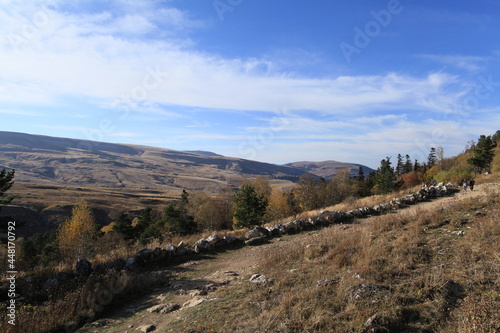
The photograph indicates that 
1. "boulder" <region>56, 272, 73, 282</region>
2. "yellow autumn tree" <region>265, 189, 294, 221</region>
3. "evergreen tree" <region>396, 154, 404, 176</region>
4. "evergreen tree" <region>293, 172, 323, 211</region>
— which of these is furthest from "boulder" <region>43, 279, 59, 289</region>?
"evergreen tree" <region>396, 154, 404, 176</region>

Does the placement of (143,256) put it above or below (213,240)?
below

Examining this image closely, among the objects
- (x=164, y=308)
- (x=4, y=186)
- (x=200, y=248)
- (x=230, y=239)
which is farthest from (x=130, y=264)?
(x=4, y=186)

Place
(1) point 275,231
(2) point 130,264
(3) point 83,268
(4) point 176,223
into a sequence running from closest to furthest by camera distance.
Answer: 1. (3) point 83,268
2. (2) point 130,264
3. (1) point 275,231
4. (4) point 176,223

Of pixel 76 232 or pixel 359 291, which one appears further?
pixel 76 232

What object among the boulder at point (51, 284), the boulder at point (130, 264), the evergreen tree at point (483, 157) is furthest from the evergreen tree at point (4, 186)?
the evergreen tree at point (483, 157)

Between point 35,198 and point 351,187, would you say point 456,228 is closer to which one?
point 351,187

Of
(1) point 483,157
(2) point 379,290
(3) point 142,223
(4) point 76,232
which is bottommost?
(4) point 76,232

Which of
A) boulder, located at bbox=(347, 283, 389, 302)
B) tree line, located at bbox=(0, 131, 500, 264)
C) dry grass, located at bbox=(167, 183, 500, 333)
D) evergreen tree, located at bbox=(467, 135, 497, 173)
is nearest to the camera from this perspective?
dry grass, located at bbox=(167, 183, 500, 333)

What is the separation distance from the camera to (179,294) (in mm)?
7262

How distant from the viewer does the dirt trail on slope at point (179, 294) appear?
5.86 m

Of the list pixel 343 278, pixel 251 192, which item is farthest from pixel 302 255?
pixel 251 192

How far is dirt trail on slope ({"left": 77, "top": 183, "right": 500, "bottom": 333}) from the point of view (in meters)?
5.86

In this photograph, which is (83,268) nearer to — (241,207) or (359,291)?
(359,291)

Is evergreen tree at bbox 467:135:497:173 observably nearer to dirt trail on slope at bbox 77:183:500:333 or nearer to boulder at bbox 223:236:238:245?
boulder at bbox 223:236:238:245
